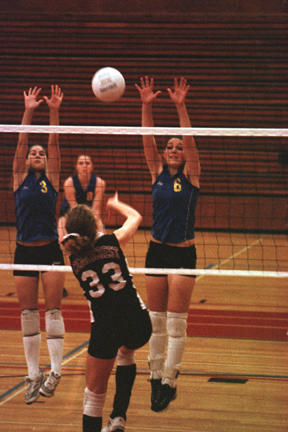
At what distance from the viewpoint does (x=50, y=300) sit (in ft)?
17.2

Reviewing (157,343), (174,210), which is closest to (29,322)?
(157,343)

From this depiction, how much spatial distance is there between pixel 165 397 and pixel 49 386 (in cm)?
99

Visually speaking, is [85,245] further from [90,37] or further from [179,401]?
[90,37]

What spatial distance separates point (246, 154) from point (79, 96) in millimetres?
4763

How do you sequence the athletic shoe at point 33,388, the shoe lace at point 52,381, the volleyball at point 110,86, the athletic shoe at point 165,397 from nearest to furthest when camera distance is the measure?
the athletic shoe at point 165,397 → the athletic shoe at point 33,388 → the shoe lace at point 52,381 → the volleyball at point 110,86

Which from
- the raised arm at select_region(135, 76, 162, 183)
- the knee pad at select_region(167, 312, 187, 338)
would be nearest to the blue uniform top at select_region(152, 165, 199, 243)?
the raised arm at select_region(135, 76, 162, 183)

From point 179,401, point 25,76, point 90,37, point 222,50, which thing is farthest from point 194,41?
point 179,401

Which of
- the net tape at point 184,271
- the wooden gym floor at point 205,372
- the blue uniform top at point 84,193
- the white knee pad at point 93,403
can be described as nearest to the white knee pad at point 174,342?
the wooden gym floor at point 205,372

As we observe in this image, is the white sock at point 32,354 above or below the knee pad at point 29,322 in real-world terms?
below

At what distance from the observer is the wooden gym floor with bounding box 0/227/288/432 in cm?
461

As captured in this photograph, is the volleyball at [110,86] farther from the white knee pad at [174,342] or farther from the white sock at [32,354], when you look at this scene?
the white sock at [32,354]

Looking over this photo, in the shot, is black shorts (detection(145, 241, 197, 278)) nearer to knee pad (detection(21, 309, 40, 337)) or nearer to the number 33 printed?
knee pad (detection(21, 309, 40, 337))

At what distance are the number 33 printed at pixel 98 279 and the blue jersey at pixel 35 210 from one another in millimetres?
1638

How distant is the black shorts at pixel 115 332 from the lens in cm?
362
